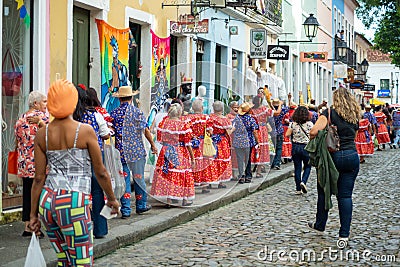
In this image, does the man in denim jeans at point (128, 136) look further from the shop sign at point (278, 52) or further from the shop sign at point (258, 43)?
the shop sign at point (278, 52)

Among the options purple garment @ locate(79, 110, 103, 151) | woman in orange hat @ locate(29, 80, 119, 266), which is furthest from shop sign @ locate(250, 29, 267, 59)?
woman in orange hat @ locate(29, 80, 119, 266)

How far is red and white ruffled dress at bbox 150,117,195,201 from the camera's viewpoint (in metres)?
11.9

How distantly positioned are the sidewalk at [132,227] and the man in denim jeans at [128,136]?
52 centimetres

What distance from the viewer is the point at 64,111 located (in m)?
5.68

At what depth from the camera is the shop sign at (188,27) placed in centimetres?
1631

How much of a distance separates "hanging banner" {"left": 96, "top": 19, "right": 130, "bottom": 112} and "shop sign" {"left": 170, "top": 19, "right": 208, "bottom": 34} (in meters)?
2.10

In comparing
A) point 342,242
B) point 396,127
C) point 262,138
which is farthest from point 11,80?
point 396,127

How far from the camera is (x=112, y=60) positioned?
553 inches

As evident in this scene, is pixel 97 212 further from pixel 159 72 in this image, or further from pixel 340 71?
pixel 340 71

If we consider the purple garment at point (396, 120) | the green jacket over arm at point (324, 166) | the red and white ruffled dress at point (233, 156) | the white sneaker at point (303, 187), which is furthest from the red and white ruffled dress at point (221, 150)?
the purple garment at point (396, 120)

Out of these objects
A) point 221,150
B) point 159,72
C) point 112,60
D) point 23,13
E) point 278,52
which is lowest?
point 221,150

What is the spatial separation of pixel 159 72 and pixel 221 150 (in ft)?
6.21

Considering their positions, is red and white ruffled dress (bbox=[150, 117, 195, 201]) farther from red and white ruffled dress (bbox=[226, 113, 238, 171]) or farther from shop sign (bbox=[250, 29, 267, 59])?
shop sign (bbox=[250, 29, 267, 59])

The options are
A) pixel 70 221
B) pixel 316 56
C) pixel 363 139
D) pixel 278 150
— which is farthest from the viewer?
pixel 316 56
